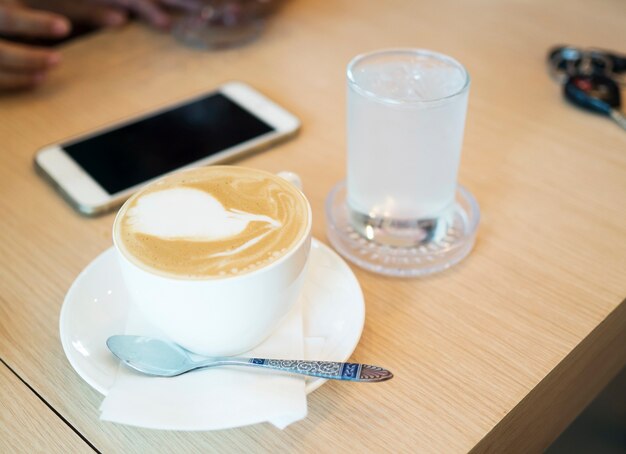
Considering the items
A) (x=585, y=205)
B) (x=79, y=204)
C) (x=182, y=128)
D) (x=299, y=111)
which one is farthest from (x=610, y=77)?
(x=79, y=204)

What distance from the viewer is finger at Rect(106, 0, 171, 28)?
0.99 meters

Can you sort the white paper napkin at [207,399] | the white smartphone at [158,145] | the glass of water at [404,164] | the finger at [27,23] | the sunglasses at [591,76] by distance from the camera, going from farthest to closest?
the finger at [27,23] < the sunglasses at [591,76] < the white smartphone at [158,145] < the glass of water at [404,164] < the white paper napkin at [207,399]

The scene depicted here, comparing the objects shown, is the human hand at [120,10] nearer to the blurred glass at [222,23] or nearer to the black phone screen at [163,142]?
the blurred glass at [222,23]

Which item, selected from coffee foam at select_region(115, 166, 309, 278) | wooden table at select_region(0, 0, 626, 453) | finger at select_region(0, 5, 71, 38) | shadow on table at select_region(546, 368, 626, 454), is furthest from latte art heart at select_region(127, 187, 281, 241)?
finger at select_region(0, 5, 71, 38)

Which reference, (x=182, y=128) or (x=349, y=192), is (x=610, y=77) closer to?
(x=349, y=192)

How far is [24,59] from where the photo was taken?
2.72ft

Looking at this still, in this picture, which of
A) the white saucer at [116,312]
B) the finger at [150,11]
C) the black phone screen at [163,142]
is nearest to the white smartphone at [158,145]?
the black phone screen at [163,142]

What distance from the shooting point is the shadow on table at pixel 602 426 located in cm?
73

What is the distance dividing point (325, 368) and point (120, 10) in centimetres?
76

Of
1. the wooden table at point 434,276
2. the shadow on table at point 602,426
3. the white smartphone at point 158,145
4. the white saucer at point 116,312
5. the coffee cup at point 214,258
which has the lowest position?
the shadow on table at point 602,426

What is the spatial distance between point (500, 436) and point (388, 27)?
2.16 ft

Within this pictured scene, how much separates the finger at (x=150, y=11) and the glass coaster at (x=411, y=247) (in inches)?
19.3

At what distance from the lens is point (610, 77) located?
825 mm

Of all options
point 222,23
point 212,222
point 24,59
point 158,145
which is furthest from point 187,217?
point 222,23
